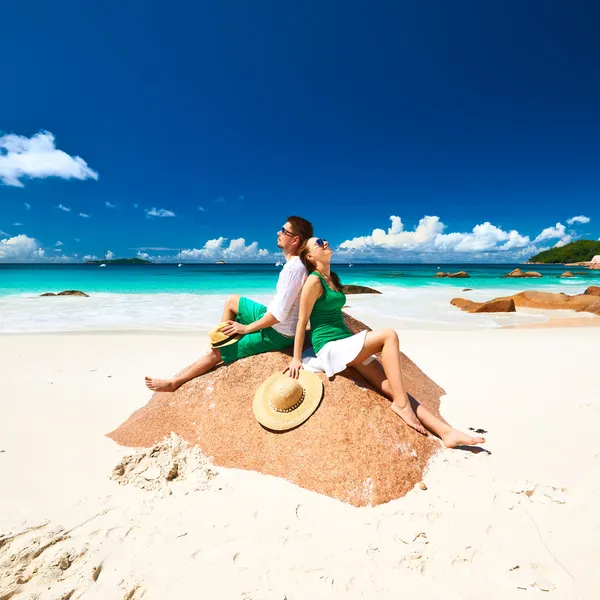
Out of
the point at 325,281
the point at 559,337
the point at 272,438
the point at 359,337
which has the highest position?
the point at 325,281

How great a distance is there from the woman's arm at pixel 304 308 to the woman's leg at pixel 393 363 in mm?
531

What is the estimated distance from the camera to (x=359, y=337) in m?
3.35

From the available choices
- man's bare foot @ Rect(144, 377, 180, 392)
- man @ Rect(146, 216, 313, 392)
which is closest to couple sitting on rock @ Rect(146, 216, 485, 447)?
man @ Rect(146, 216, 313, 392)

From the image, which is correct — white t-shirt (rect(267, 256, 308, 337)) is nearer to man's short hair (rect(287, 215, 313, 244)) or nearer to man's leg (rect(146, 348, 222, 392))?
man's short hair (rect(287, 215, 313, 244))

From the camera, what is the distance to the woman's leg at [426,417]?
3281 millimetres

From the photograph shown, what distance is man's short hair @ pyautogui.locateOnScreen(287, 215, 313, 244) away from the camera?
3652mm

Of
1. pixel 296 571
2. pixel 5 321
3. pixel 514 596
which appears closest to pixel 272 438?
pixel 296 571

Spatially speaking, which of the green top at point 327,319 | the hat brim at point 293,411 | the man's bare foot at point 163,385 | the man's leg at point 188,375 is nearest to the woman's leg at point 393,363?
the green top at point 327,319

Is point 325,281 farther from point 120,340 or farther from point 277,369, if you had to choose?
point 120,340

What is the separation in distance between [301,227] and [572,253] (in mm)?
138907

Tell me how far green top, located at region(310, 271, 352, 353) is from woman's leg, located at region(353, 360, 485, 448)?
413 millimetres

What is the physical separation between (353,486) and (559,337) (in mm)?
9526

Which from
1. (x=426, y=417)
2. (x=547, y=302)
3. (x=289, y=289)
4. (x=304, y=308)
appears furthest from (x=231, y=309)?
(x=547, y=302)

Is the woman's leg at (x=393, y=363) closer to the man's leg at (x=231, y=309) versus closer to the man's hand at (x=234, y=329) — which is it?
the man's hand at (x=234, y=329)
